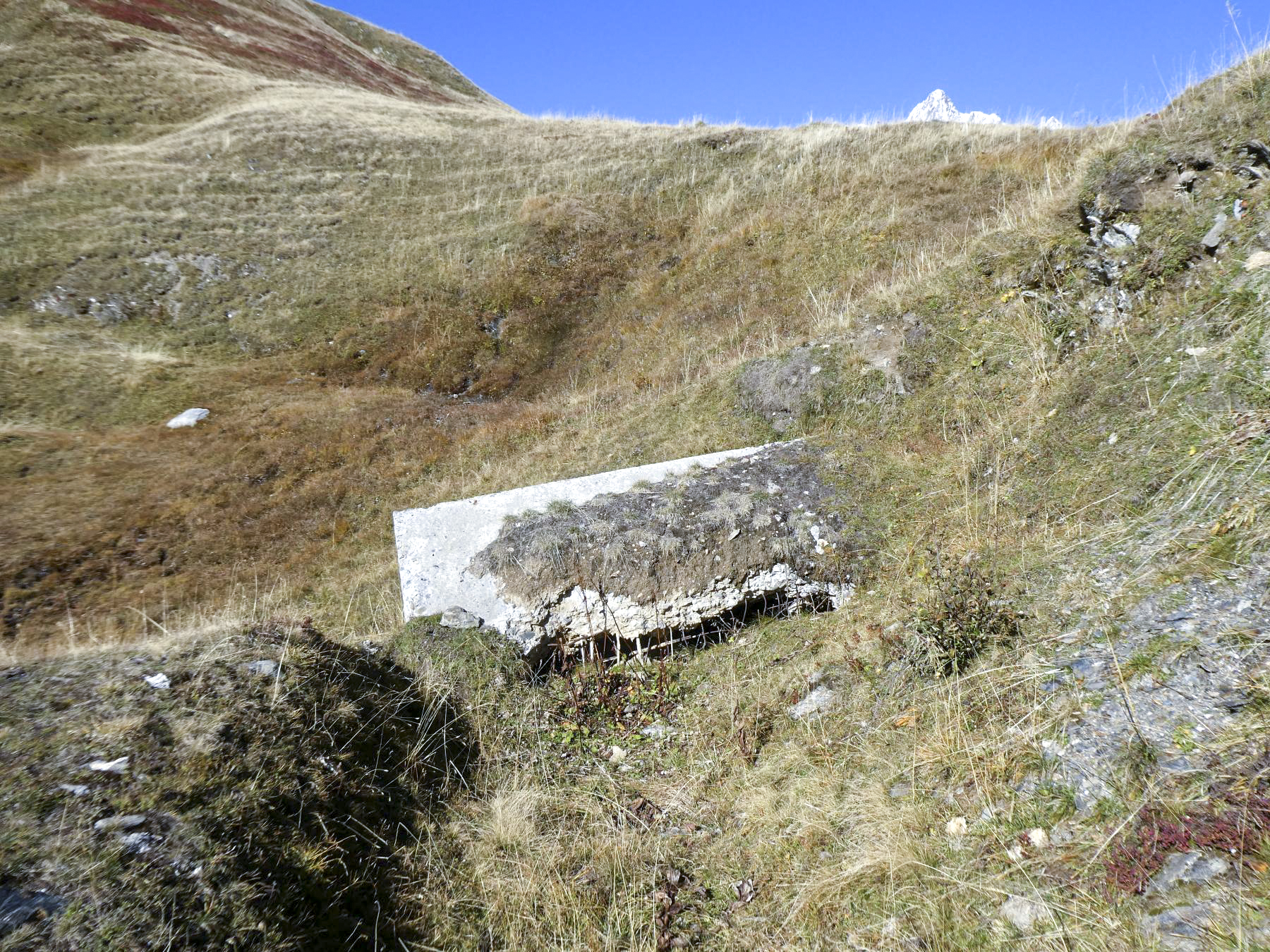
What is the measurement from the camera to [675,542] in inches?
271

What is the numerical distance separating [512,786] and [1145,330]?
701 cm

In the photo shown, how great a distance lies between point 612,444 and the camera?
12.4 meters

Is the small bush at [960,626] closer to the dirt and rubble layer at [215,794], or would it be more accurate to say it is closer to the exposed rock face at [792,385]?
the dirt and rubble layer at [215,794]

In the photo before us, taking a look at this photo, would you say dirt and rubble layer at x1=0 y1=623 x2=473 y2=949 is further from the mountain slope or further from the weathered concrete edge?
the mountain slope

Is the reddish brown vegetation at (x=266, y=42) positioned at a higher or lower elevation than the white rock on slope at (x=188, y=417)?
higher

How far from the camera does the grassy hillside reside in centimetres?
379

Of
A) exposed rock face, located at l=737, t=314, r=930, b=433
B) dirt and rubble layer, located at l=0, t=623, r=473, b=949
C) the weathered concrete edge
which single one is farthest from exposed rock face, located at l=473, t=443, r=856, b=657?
exposed rock face, located at l=737, t=314, r=930, b=433

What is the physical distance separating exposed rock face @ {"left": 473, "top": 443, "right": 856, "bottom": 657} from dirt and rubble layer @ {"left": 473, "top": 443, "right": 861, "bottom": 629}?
0.03 ft

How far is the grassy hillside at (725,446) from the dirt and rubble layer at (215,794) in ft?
1.08

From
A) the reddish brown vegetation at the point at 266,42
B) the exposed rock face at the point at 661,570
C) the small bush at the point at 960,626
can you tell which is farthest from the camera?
the reddish brown vegetation at the point at 266,42

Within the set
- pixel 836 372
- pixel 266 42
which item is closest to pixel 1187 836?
pixel 836 372

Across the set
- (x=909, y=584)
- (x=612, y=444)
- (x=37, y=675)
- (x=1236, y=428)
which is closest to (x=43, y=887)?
(x=37, y=675)

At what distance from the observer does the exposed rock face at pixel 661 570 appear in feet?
21.9

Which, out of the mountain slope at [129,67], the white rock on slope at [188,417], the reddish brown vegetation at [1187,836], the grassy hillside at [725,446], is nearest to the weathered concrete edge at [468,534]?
the grassy hillside at [725,446]
